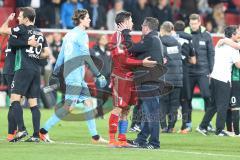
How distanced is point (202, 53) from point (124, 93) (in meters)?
5.21

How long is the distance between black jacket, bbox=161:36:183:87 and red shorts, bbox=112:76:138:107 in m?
3.66

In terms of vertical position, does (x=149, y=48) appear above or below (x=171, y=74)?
above

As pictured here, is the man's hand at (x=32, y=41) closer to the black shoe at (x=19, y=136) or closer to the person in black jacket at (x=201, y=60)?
the black shoe at (x=19, y=136)

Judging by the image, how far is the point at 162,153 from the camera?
48.5 feet

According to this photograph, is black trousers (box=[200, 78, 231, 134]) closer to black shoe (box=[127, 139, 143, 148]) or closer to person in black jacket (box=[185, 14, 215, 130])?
person in black jacket (box=[185, 14, 215, 130])

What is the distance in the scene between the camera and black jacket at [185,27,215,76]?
21141mm

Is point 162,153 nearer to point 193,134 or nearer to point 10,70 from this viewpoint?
point 10,70

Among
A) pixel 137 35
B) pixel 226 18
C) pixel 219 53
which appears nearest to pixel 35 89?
pixel 219 53

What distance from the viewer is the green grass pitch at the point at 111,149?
558 inches

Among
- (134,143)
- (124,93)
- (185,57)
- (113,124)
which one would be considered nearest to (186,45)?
(185,57)

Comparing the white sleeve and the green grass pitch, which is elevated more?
the white sleeve

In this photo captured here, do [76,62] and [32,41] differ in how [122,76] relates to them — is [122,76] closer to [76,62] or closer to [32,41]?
[76,62]

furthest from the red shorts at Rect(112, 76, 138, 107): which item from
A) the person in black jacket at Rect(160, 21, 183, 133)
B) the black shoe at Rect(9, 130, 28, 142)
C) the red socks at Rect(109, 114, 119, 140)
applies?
the person in black jacket at Rect(160, 21, 183, 133)

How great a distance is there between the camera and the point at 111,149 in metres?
15.5
